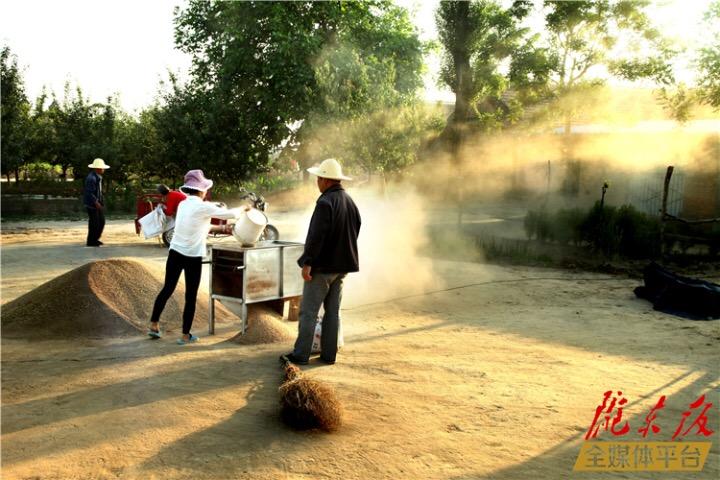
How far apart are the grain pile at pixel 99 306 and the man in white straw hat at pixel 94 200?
21.4 ft

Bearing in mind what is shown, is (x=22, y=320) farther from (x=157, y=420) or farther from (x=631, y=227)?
(x=631, y=227)

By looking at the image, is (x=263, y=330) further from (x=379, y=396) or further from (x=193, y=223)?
(x=379, y=396)

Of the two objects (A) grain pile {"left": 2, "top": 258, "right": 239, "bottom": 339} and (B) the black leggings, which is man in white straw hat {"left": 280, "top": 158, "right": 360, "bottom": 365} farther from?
(A) grain pile {"left": 2, "top": 258, "right": 239, "bottom": 339}

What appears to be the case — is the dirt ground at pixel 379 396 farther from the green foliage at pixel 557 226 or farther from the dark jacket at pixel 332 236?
the green foliage at pixel 557 226

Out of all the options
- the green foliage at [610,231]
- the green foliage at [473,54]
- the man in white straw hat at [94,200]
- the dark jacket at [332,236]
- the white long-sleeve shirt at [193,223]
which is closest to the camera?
the dark jacket at [332,236]

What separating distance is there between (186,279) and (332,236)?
1755 mm

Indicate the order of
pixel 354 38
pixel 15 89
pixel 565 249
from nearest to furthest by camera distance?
pixel 565 249 < pixel 15 89 < pixel 354 38

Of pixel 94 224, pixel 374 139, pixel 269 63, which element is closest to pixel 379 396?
pixel 94 224

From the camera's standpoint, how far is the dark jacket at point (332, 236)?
592cm

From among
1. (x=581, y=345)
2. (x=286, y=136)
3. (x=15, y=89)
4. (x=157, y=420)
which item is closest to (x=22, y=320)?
(x=157, y=420)

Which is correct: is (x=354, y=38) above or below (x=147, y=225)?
above

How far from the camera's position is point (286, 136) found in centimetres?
2872

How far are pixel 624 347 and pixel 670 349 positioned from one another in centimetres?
50

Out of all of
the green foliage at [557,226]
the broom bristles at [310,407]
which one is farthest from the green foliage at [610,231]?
the broom bristles at [310,407]
